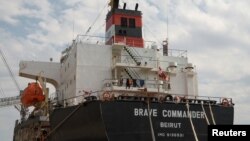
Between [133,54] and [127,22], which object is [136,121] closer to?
[133,54]

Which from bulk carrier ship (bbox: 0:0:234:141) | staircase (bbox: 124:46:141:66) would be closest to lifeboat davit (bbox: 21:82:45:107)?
bulk carrier ship (bbox: 0:0:234:141)

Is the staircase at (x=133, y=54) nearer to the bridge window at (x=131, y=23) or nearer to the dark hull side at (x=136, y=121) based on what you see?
the bridge window at (x=131, y=23)

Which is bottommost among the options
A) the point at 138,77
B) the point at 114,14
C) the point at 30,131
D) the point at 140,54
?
the point at 30,131

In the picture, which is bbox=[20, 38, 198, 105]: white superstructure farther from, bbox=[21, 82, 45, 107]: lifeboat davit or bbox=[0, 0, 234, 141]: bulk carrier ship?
bbox=[21, 82, 45, 107]: lifeboat davit

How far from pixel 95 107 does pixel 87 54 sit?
429 centimetres

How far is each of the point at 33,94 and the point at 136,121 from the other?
8138mm

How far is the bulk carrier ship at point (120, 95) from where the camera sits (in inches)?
585

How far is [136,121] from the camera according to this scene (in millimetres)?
14852

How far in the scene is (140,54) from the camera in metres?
19.3

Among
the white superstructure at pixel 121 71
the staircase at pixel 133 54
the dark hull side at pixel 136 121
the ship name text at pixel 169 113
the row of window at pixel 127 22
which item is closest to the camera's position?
the dark hull side at pixel 136 121

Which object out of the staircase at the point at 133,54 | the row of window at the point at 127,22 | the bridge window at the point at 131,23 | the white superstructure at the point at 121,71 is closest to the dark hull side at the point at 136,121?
the white superstructure at the point at 121,71

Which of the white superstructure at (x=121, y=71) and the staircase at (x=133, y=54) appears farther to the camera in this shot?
the staircase at (x=133, y=54)

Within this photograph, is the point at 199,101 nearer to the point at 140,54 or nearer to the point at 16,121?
the point at 140,54

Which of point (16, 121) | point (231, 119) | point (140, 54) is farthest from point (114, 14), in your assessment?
point (16, 121)
